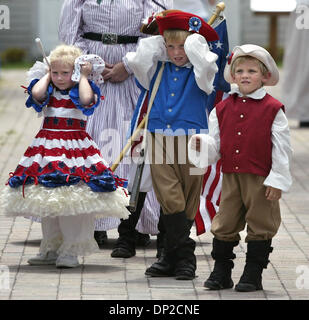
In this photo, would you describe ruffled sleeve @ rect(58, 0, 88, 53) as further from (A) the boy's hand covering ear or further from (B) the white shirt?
(B) the white shirt

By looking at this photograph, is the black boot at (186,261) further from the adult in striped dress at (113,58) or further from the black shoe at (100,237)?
the black shoe at (100,237)

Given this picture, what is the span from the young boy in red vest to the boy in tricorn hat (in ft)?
0.96

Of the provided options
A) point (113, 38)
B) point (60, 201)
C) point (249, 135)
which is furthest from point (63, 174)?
point (113, 38)

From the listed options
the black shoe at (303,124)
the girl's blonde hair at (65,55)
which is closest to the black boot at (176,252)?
the girl's blonde hair at (65,55)

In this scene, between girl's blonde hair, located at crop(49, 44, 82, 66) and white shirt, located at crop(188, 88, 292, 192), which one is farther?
girl's blonde hair, located at crop(49, 44, 82, 66)

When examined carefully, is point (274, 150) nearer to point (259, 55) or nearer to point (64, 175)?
point (259, 55)

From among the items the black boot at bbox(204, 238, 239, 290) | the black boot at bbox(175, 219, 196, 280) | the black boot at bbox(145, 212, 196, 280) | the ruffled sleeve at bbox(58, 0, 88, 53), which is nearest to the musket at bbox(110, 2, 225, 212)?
the black boot at bbox(145, 212, 196, 280)

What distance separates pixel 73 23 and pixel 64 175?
1489mm

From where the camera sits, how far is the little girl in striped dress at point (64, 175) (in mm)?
6082

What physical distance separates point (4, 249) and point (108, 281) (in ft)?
3.87

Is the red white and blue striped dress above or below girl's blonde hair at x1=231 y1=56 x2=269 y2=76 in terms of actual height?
below

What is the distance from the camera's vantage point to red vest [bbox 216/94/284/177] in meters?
5.61
